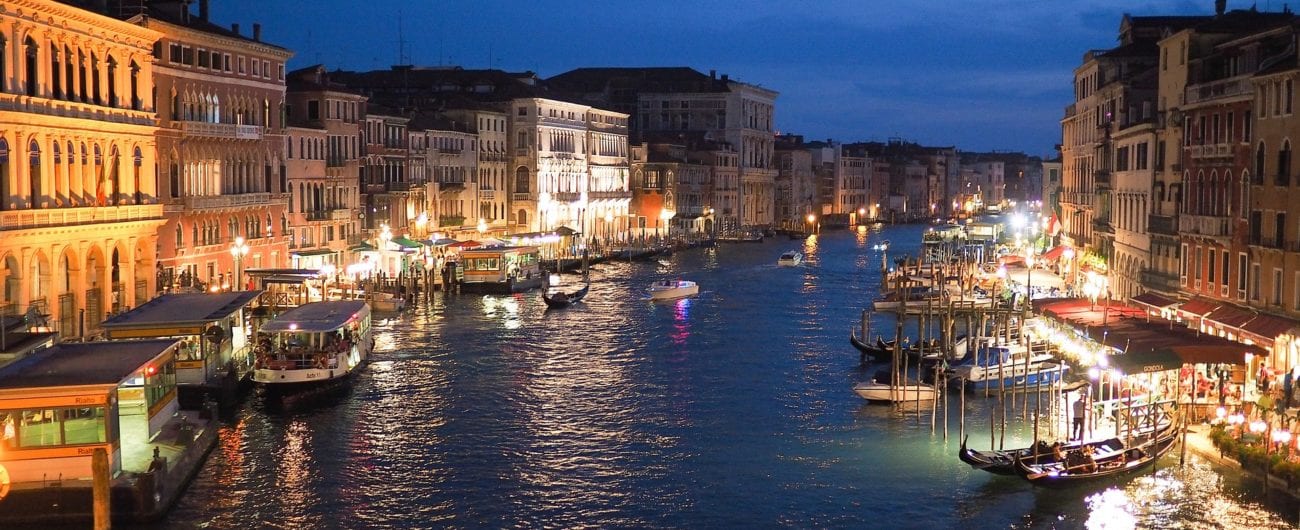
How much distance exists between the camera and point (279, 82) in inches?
1689

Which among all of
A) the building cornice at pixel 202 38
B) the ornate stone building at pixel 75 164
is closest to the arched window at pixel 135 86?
the ornate stone building at pixel 75 164

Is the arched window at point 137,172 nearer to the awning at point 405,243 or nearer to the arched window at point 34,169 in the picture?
the arched window at point 34,169

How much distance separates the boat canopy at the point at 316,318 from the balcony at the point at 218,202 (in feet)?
25.0

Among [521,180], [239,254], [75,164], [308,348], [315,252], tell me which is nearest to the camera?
[308,348]

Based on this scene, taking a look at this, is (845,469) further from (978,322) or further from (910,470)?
(978,322)

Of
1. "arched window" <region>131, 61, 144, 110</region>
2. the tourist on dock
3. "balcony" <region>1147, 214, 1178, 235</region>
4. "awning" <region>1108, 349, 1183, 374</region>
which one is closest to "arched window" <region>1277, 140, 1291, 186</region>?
"awning" <region>1108, 349, 1183, 374</region>

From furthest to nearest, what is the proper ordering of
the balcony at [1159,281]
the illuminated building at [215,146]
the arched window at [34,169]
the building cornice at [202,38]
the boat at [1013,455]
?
the illuminated building at [215,146]
the building cornice at [202,38]
the balcony at [1159,281]
the arched window at [34,169]
the boat at [1013,455]

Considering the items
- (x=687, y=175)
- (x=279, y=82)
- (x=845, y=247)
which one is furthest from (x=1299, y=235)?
(x=687, y=175)

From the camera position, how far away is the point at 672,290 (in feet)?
151

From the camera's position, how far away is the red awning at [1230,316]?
2389cm

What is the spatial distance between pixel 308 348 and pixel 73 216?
16.2ft

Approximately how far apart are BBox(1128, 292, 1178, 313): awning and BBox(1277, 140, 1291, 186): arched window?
12.7 ft

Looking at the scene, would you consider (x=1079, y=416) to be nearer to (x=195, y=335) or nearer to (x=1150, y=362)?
(x=1150, y=362)

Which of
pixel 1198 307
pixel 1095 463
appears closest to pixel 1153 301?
pixel 1198 307
